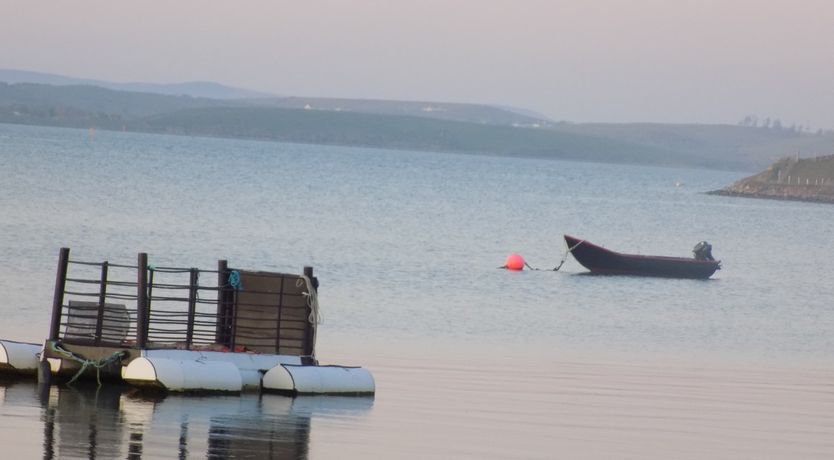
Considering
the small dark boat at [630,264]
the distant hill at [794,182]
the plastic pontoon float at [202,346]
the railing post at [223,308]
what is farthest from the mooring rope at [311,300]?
the distant hill at [794,182]

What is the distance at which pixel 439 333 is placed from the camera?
32812 mm

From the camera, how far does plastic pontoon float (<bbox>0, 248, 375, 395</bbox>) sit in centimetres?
2075

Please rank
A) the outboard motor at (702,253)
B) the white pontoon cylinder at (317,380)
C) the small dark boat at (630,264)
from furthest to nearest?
the outboard motor at (702,253) → the small dark boat at (630,264) → the white pontoon cylinder at (317,380)

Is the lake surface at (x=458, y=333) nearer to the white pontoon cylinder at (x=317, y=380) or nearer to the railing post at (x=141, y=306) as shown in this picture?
the white pontoon cylinder at (x=317, y=380)

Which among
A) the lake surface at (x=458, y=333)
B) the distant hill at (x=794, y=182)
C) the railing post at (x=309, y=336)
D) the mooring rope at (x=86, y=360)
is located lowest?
the lake surface at (x=458, y=333)

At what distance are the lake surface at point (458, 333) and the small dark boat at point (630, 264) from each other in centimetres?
89

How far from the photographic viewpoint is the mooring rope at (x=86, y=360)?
2077cm

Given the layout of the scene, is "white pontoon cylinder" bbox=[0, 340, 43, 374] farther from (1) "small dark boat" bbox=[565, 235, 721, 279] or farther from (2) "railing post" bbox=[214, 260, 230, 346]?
(1) "small dark boat" bbox=[565, 235, 721, 279]

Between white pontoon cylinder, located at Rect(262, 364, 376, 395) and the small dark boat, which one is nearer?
white pontoon cylinder, located at Rect(262, 364, 376, 395)

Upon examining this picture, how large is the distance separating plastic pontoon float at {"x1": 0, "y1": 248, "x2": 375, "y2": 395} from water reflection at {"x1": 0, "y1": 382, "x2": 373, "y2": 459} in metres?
0.27

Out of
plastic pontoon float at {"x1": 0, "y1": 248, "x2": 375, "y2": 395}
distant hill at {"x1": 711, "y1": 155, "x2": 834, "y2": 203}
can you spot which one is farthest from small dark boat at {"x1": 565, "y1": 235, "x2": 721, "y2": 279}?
distant hill at {"x1": 711, "y1": 155, "x2": 834, "y2": 203}

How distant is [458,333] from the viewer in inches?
1308

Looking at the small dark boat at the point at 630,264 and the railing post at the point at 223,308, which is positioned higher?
the railing post at the point at 223,308

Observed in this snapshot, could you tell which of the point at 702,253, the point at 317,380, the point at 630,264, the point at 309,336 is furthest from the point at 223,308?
the point at 702,253
